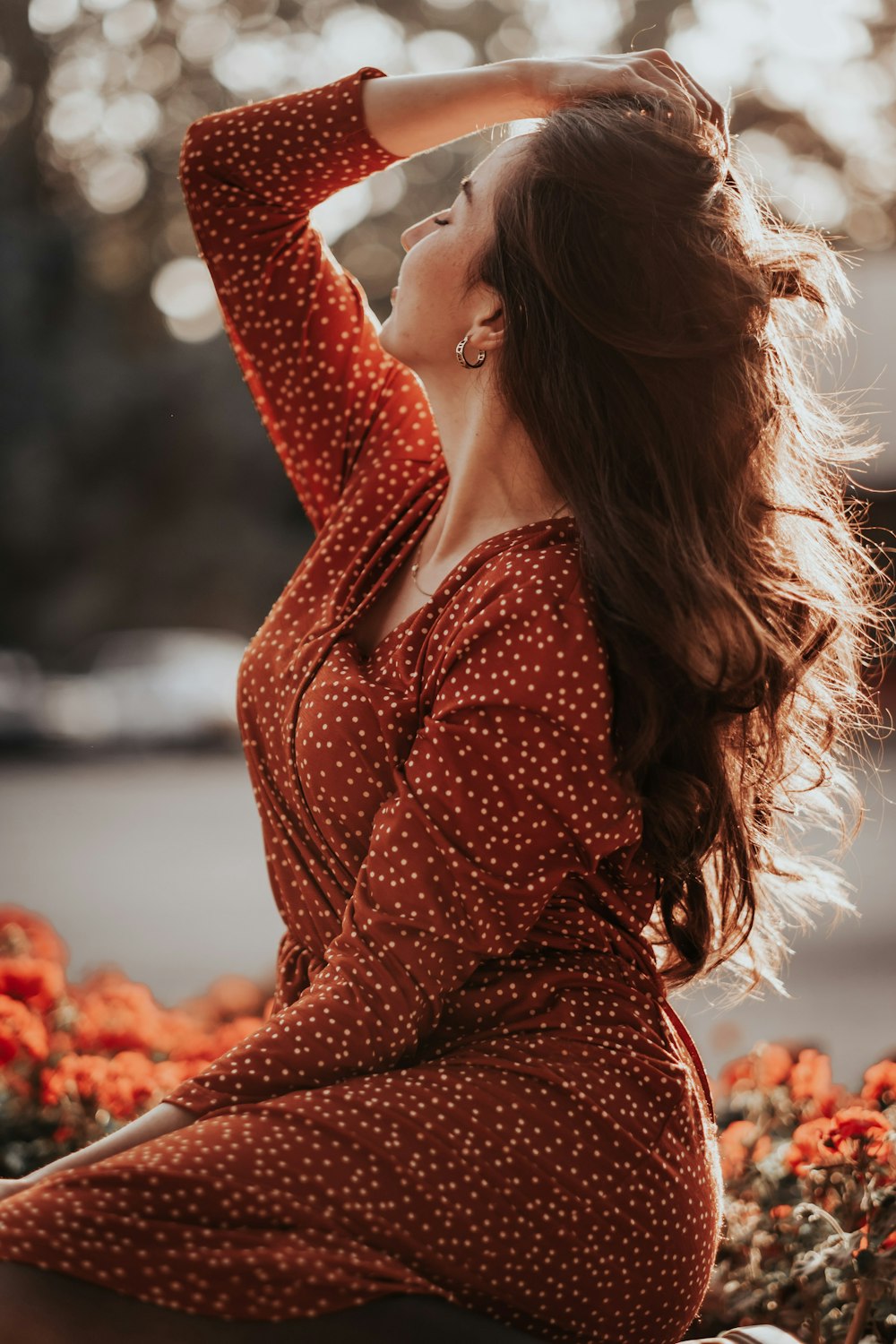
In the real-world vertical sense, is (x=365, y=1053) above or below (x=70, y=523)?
above

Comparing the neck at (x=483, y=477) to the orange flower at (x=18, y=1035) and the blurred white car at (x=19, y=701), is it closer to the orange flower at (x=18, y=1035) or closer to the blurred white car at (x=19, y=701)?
the orange flower at (x=18, y=1035)

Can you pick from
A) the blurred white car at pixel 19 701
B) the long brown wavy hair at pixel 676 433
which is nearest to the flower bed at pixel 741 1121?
the long brown wavy hair at pixel 676 433

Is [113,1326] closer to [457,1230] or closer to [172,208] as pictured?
[457,1230]

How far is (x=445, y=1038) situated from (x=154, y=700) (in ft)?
60.2

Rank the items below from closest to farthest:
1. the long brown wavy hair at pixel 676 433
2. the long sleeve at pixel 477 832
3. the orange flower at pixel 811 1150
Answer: the long sleeve at pixel 477 832
the long brown wavy hair at pixel 676 433
the orange flower at pixel 811 1150

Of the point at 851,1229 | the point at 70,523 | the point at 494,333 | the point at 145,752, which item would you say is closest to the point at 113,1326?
the point at 851,1229

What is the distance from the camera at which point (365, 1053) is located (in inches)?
73.0

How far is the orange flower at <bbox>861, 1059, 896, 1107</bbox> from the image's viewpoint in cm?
260

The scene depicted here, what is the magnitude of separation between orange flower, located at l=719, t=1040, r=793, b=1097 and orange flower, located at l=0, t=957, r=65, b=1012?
1.48m

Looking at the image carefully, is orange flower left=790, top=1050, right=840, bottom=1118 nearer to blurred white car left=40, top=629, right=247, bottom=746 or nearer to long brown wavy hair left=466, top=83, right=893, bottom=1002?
long brown wavy hair left=466, top=83, right=893, bottom=1002

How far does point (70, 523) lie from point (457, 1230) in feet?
83.4

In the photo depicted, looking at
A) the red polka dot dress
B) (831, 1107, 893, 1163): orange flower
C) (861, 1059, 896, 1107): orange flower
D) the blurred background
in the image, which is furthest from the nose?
the blurred background

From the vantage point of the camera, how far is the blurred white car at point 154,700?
64.0ft

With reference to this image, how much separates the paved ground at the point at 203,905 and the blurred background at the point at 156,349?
148mm
